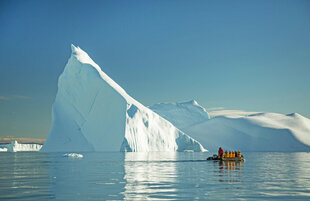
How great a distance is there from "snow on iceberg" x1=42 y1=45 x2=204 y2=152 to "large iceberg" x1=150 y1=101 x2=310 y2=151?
36743 mm

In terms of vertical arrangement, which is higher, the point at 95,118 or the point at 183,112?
the point at 183,112

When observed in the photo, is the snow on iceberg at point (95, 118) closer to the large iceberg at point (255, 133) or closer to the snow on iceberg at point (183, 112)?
the large iceberg at point (255, 133)

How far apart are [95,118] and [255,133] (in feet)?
183

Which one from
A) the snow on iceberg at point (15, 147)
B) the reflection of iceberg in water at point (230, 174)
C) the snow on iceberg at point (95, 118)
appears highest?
the snow on iceberg at point (95, 118)

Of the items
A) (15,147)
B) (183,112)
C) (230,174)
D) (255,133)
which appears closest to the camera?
(230,174)

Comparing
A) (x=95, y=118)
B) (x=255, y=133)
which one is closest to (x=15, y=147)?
(x=95, y=118)

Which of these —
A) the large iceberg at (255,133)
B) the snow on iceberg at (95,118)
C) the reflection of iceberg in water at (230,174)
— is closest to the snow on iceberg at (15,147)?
the snow on iceberg at (95,118)

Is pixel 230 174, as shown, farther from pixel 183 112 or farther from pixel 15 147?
pixel 183 112

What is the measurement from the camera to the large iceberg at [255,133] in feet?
322

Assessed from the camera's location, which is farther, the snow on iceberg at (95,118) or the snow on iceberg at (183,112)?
the snow on iceberg at (183,112)

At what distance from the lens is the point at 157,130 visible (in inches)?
2559

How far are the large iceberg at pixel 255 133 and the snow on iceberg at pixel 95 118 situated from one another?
36.7 metres

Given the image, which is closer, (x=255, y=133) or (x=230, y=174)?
(x=230, y=174)

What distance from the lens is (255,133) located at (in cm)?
10112
